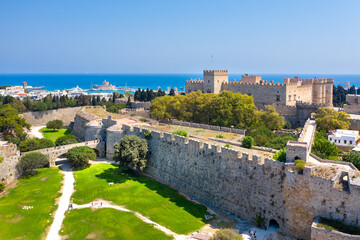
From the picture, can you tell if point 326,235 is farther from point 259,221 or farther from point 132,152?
point 132,152

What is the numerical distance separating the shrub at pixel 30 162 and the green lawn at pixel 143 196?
11.2ft

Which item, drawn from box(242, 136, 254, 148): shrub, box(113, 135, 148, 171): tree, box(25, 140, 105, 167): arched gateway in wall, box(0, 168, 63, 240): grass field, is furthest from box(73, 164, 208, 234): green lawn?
box(242, 136, 254, 148): shrub

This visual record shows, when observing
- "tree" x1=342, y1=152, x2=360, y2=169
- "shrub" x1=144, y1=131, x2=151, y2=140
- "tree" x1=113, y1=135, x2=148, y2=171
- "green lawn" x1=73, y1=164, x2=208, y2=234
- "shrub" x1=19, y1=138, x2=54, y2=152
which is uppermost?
"shrub" x1=144, y1=131, x2=151, y2=140

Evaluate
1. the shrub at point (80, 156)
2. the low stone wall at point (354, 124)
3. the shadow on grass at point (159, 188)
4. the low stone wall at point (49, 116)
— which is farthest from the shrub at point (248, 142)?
the low stone wall at point (49, 116)

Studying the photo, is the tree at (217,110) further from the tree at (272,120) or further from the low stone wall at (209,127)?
the low stone wall at (209,127)

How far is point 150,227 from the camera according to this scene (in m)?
19.2

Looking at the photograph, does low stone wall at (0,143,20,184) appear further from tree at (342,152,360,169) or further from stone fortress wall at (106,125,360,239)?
tree at (342,152,360,169)

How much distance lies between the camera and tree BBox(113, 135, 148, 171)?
86.3ft

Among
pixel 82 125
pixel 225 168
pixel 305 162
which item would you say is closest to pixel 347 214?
pixel 305 162

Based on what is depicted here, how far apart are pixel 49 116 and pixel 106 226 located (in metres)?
43.7

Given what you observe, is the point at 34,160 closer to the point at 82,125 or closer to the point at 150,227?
the point at 150,227

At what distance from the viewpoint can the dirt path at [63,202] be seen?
1892 centimetres

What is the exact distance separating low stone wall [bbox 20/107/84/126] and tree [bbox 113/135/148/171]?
3427 centimetres

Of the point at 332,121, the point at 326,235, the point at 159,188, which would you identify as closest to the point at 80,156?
the point at 159,188
